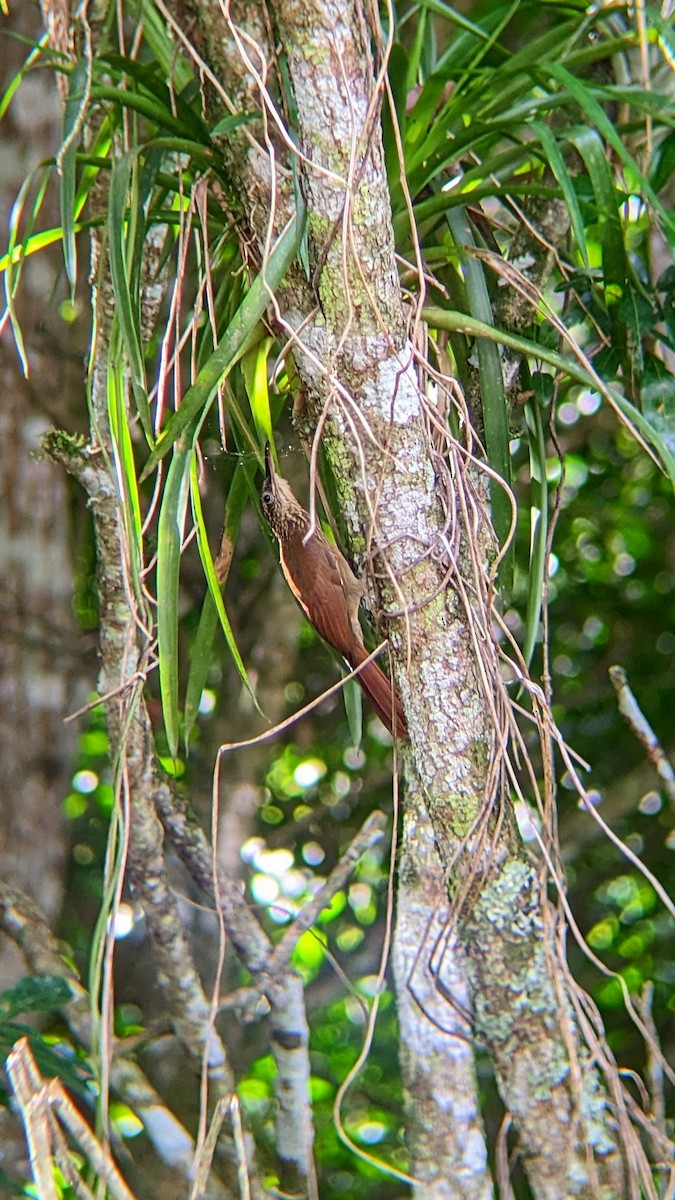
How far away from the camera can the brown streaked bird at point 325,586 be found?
2.93 ft

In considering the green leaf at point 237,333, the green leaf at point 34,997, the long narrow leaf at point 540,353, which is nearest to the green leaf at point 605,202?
the long narrow leaf at point 540,353

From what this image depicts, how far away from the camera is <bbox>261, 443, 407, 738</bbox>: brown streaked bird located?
2.93 feet

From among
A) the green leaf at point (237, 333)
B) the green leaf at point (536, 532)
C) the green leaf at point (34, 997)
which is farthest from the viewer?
the green leaf at point (34, 997)

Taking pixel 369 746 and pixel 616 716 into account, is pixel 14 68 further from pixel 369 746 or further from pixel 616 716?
pixel 616 716

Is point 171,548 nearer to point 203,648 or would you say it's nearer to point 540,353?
point 203,648

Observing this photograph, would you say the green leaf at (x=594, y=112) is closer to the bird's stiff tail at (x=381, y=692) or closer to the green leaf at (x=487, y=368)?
the green leaf at (x=487, y=368)

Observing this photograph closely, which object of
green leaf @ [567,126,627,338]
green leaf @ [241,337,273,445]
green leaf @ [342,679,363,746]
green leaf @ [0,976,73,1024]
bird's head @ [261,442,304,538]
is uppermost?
green leaf @ [567,126,627,338]

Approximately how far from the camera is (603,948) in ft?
6.23

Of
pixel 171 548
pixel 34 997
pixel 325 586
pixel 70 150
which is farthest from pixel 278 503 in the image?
pixel 34 997

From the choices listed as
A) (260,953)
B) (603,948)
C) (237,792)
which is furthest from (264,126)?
(603,948)

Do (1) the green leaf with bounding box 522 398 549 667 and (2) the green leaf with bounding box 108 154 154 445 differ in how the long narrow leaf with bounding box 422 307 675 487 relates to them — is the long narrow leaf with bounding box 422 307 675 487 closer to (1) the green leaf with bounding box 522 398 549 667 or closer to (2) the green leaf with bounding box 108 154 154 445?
(1) the green leaf with bounding box 522 398 549 667

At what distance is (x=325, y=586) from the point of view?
95 centimetres

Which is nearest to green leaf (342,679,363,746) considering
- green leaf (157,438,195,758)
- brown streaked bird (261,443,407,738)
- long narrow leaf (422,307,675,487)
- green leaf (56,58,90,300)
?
brown streaked bird (261,443,407,738)

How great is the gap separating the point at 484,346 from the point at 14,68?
127 cm
